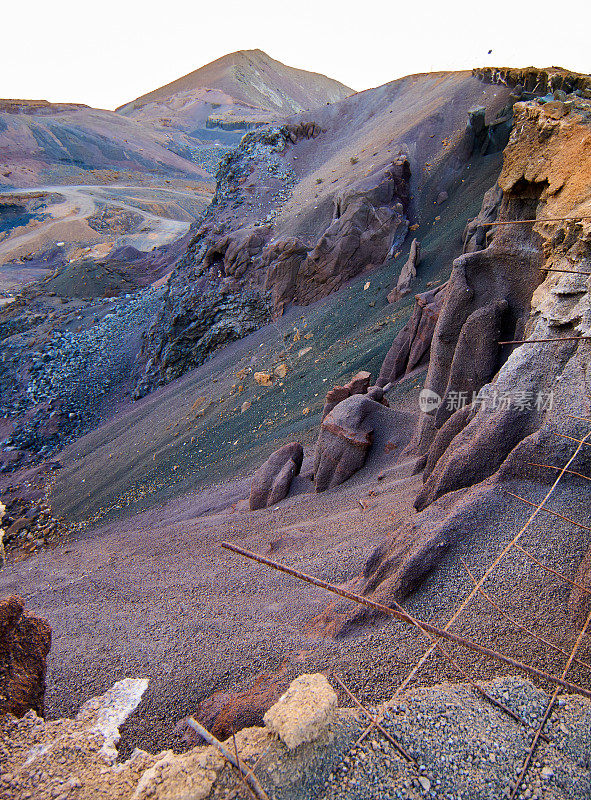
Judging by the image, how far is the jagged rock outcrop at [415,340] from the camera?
409 inches

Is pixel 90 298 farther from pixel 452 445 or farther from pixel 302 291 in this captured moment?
pixel 452 445

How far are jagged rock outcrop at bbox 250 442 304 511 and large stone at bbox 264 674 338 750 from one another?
623cm

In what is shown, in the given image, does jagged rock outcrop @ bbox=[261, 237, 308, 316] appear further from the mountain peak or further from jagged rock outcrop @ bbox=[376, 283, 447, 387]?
the mountain peak

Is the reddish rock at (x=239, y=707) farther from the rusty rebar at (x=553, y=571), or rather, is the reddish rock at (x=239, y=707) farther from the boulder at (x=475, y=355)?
the boulder at (x=475, y=355)

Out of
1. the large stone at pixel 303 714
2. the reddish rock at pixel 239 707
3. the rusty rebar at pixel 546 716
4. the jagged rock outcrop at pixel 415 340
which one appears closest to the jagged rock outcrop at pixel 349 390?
the jagged rock outcrop at pixel 415 340

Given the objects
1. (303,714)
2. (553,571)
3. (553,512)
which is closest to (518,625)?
(553,571)

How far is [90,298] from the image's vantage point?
3009cm

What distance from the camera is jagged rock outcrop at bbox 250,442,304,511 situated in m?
9.33

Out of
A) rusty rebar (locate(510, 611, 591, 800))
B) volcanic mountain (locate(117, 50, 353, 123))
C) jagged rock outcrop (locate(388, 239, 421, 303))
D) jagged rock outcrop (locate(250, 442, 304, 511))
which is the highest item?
volcanic mountain (locate(117, 50, 353, 123))

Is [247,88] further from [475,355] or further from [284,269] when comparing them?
[475,355]

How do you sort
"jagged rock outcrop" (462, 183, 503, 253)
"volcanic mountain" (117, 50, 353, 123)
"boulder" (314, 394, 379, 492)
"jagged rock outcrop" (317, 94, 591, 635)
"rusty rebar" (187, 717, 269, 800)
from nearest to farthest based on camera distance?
1. "rusty rebar" (187, 717, 269, 800)
2. "jagged rock outcrop" (317, 94, 591, 635)
3. "boulder" (314, 394, 379, 492)
4. "jagged rock outcrop" (462, 183, 503, 253)
5. "volcanic mountain" (117, 50, 353, 123)

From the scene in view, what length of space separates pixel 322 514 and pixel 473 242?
750 cm

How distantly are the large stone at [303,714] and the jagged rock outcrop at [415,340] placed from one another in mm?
8479

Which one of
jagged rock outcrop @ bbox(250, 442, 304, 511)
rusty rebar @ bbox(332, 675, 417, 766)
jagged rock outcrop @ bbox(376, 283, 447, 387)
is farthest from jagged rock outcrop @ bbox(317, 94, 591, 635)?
jagged rock outcrop @ bbox(376, 283, 447, 387)
